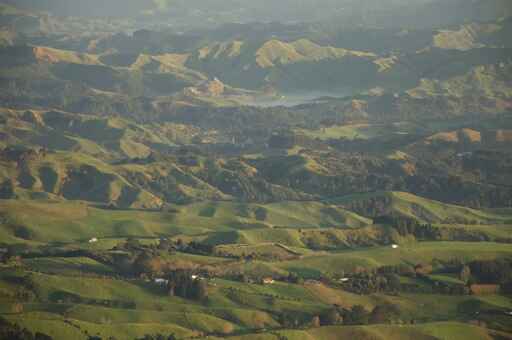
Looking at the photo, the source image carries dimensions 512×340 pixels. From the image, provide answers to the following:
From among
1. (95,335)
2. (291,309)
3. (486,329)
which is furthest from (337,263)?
(95,335)

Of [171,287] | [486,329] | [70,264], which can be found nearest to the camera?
[486,329]

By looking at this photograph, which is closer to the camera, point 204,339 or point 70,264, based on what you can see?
point 204,339

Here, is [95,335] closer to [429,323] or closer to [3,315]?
[3,315]

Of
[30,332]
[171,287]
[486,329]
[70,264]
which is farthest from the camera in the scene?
[70,264]

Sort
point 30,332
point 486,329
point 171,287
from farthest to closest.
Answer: point 171,287 → point 486,329 → point 30,332

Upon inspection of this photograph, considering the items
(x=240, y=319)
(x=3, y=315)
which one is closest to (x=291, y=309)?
(x=240, y=319)

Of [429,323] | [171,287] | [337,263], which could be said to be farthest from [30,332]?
[337,263]

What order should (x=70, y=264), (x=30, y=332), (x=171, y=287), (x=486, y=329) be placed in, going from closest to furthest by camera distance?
(x=30, y=332), (x=486, y=329), (x=171, y=287), (x=70, y=264)

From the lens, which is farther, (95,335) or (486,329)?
(486,329)

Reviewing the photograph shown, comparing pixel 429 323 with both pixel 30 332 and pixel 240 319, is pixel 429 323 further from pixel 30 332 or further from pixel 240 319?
pixel 30 332
